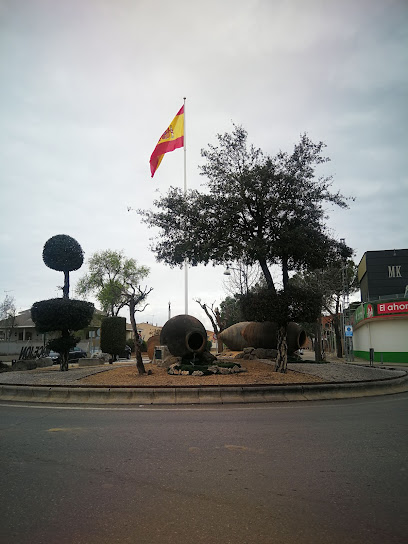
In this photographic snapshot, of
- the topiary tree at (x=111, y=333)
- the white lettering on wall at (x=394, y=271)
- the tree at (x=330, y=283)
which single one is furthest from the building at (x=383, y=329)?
the topiary tree at (x=111, y=333)

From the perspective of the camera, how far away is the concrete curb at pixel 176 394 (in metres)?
11.6

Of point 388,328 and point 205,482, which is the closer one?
point 205,482

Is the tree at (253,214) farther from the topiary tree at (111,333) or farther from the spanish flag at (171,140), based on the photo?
the topiary tree at (111,333)

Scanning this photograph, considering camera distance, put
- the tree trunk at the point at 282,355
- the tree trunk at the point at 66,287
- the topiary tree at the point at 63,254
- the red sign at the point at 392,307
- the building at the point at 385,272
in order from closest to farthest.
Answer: the tree trunk at the point at 282,355
the topiary tree at the point at 63,254
the tree trunk at the point at 66,287
the red sign at the point at 392,307
the building at the point at 385,272

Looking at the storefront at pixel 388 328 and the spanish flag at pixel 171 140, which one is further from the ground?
the spanish flag at pixel 171 140

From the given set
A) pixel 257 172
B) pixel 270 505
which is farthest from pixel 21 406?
pixel 257 172

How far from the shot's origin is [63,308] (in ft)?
63.9

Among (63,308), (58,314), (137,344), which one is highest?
(63,308)

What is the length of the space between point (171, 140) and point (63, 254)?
8.57m

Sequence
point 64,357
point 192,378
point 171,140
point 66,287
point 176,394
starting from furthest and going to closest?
point 171,140, point 66,287, point 64,357, point 192,378, point 176,394

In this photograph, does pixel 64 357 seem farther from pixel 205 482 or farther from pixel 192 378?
pixel 205 482

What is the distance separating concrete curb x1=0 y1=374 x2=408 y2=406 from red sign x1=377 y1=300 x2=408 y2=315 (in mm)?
20582

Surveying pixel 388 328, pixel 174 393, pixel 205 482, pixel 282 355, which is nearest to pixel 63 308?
pixel 174 393

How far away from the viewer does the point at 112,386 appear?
12.3m
